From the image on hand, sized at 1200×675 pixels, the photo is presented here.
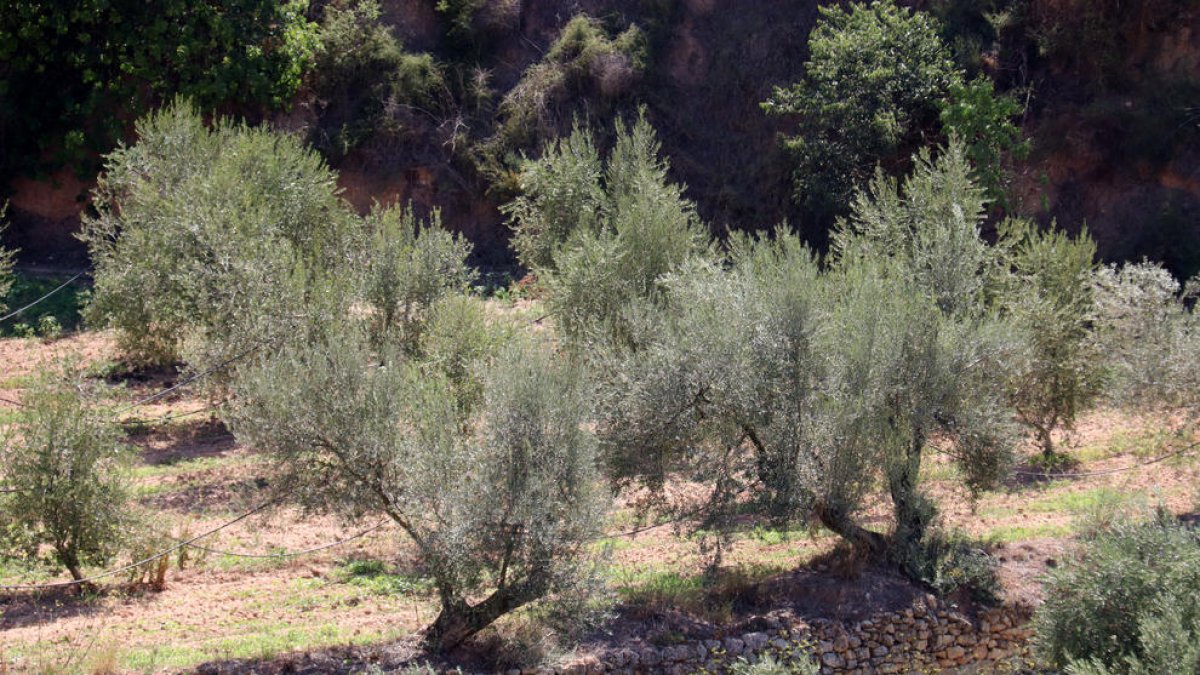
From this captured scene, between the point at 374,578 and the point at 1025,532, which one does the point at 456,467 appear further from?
the point at 1025,532

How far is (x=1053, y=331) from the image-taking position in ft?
68.2

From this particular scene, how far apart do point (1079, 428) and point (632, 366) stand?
1198cm

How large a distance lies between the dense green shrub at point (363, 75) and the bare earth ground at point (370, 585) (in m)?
14.0

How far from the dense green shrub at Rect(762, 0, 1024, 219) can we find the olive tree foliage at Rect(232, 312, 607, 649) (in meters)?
15.4

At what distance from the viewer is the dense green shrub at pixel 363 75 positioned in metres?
32.7

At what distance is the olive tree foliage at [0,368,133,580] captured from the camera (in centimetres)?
1531

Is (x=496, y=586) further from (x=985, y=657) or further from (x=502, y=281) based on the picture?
(x=502, y=281)

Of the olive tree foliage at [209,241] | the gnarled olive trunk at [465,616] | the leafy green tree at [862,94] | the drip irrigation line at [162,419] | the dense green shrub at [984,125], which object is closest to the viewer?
the gnarled olive trunk at [465,616]

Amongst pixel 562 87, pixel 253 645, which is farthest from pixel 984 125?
pixel 253 645

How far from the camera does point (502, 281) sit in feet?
99.3

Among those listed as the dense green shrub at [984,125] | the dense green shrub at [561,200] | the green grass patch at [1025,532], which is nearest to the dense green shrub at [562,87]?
the dense green shrub at [561,200]

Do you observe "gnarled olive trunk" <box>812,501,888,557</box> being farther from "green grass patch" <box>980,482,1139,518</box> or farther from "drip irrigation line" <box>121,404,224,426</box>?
"drip irrigation line" <box>121,404,224,426</box>

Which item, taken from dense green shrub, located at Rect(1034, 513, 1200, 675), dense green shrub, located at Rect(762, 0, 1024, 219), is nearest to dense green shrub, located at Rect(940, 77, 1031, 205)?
dense green shrub, located at Rect(762, 0, 1024, 219)

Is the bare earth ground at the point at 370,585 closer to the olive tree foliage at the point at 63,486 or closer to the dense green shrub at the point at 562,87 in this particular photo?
the olive tree foliage at the point at 63,486
